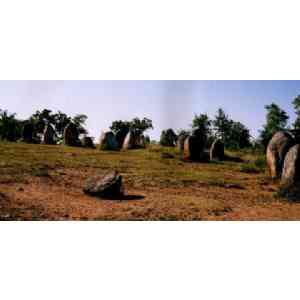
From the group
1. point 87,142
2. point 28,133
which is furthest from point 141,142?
point 28,133

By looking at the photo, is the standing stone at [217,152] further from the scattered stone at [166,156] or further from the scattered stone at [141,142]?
the scattered stone at [141,142]

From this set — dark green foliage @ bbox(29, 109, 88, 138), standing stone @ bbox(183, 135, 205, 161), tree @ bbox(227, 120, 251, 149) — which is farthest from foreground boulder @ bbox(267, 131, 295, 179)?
dark green foliage @ bbox(29, 109, 88, 138)

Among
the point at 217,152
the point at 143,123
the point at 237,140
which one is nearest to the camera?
the point at 143,123

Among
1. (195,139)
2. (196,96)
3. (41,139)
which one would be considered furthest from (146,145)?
(196,96)

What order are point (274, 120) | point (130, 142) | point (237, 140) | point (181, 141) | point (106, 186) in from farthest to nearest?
point (130, 142) → point (237, 140) → point (181, 141) → point (274, 120) → point (106, 186)

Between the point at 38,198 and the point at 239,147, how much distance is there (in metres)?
10.3

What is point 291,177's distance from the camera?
345 inches

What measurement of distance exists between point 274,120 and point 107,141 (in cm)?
753

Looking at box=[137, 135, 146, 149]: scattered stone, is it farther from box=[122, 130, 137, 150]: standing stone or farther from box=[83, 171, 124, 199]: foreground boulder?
box=[83, 171, 124, 199]: foreground boulder

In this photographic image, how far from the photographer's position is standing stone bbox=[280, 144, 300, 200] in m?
8.40

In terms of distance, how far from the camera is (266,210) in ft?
25.3

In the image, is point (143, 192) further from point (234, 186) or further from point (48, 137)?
point (48, 137)

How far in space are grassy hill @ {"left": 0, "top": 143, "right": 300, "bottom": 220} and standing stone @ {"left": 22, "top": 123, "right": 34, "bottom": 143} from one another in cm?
909
